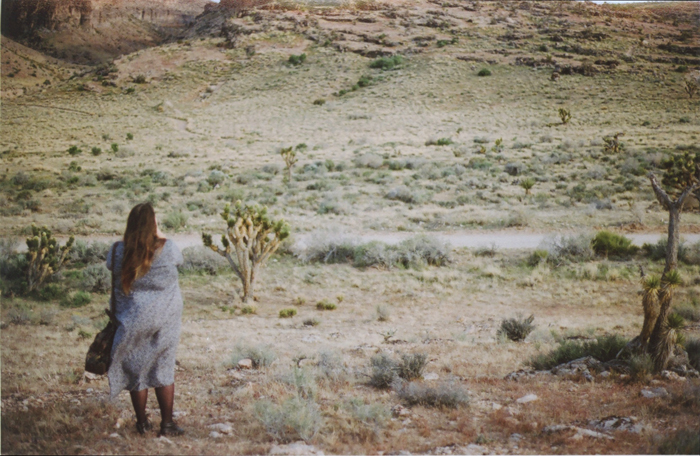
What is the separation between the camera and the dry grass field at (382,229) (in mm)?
3891

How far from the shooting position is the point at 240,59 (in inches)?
2036

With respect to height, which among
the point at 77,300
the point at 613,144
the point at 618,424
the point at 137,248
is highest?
the point at 137,248

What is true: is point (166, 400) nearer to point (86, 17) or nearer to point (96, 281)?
point (96, 281)

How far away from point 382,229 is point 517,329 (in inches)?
293

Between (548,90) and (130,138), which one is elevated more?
(548,90)

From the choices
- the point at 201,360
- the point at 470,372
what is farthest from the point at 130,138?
the point at 470,372

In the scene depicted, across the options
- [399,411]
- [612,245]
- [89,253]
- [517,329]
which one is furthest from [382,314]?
[89,253]

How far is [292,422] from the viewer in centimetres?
362

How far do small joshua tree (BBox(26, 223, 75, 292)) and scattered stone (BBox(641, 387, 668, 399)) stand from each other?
993 centimetres

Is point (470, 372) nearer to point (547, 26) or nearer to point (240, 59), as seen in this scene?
point (547, 26)

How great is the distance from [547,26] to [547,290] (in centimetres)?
2952

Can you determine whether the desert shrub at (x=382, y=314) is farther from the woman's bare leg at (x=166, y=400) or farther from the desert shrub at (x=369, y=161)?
the desert shrub at (x=369, y=161)

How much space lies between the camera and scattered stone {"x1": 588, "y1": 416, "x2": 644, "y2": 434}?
12.1ft

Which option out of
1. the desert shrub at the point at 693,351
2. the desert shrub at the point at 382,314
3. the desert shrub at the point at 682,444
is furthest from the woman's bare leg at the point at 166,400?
the desert shrub at the point at 693,351
